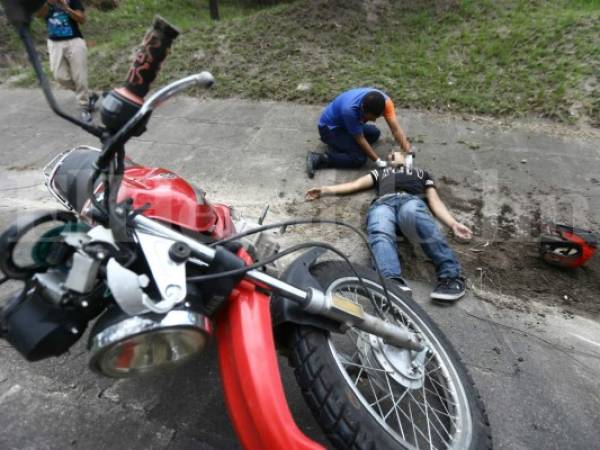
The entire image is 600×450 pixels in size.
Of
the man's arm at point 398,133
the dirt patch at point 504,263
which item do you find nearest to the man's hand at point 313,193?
the dirt patch at point 504,263

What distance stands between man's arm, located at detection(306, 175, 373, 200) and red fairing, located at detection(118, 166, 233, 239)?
156 cm

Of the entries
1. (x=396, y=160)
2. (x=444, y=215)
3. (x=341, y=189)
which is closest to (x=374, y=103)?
(x=396, y=160)

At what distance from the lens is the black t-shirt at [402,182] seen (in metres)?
3.11

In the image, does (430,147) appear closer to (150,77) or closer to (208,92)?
(208,92)

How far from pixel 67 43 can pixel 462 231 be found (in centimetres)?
Result: 491

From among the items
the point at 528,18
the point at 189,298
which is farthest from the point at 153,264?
the point at 528,18

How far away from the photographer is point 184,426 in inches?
61.7

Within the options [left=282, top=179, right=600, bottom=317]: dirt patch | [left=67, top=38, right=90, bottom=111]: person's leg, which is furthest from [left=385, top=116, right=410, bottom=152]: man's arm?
[left=67, top=38, right=90, bottom=111]: person's leg

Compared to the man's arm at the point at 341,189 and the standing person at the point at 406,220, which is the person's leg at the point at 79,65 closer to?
the man's arm at the point at 341,189

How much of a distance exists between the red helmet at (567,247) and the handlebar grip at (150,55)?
2.47 metres

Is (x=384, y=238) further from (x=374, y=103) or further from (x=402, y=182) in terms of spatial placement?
(x=374, y=103)

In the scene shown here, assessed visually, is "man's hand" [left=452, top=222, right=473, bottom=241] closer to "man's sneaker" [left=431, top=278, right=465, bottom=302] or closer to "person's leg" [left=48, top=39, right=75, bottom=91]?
"man's sneaker" [left=431, top=278, right=465, bottom=302]

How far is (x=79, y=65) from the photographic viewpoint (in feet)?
16.0

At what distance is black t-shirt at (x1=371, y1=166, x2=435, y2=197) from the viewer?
10.2 feet
